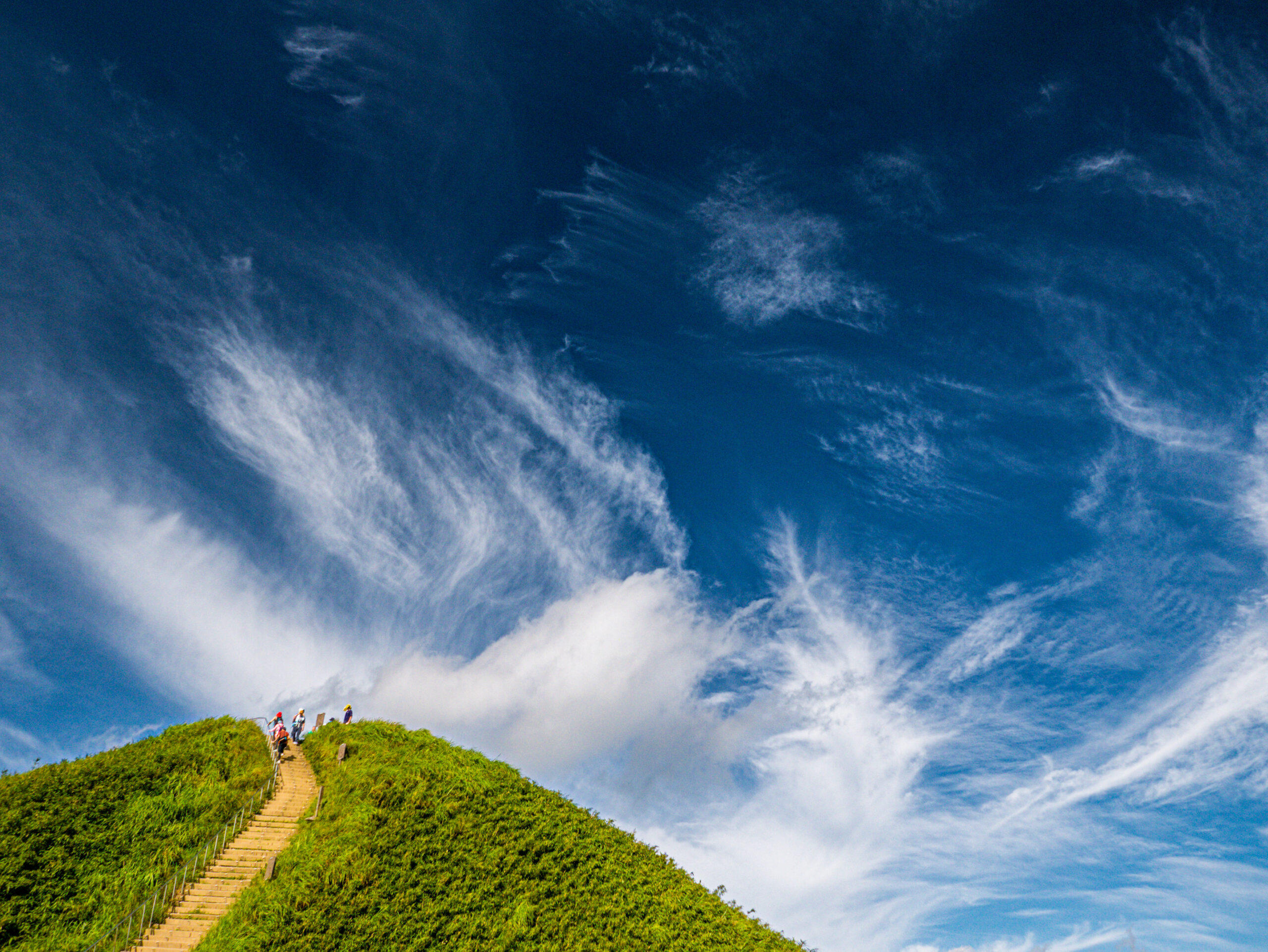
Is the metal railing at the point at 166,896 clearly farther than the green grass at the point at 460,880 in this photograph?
No

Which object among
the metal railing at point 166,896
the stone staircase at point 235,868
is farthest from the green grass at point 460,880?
the metal railing at point 166,896

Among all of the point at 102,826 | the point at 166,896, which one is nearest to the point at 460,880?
the point at 166,896

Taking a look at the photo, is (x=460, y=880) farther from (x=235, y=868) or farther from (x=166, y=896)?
(x=166, y=896)

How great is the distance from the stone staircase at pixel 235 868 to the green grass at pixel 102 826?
3.61 ft

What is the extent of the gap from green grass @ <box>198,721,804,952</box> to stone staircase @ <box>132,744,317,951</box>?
2.99 ft

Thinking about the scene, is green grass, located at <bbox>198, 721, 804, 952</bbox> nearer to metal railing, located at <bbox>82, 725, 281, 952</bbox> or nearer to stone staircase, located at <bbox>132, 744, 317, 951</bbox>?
stone staircase, located at <bbox>132, 744, 317, 951</bbox>

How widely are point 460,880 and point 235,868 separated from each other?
25.7 feet

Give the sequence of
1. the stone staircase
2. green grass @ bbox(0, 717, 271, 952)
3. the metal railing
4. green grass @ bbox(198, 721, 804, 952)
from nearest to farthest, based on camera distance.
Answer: the metal railing < the stone staircase < green grass @ bbox(198, 721, 804, 952) < green grass @ bbox(0, 717, 271, 952)

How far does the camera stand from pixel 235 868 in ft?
77.1

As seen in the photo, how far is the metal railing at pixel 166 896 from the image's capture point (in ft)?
64.6

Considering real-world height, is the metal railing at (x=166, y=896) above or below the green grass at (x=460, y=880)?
below

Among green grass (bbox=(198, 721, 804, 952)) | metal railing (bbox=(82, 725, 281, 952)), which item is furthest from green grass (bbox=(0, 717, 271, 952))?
green grass (bbox=(198, 721, 804, 952))

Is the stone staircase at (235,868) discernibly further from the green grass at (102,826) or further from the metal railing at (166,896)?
the green grass at (102,826)

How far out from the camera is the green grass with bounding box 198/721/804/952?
20531 mm
